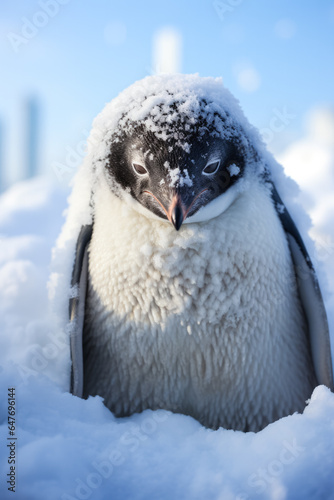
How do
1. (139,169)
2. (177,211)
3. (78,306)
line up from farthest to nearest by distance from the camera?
(78,306), (139,169), (177,211)

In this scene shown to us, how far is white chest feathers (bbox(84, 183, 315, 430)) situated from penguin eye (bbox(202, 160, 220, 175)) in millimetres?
128

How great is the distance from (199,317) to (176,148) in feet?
1.38

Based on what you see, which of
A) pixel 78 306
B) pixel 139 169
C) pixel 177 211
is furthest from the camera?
pixel 78 306

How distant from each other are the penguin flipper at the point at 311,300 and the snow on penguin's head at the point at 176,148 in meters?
0.20

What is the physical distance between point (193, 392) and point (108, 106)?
79 centimetres

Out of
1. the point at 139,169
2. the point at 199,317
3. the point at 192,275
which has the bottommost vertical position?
the point at 199,317

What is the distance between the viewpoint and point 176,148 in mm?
897

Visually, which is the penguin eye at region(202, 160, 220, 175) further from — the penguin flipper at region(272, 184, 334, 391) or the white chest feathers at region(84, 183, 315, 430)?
the penguin flipper at region(272, 184, 334, 391)

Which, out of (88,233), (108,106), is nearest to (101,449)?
(88,233)

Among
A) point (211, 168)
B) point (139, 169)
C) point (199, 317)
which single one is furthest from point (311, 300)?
point (139, 169)

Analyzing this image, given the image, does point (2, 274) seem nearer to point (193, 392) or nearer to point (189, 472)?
point (193, 392)

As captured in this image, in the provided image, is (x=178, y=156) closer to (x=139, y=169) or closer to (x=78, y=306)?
(x=139, y=169)

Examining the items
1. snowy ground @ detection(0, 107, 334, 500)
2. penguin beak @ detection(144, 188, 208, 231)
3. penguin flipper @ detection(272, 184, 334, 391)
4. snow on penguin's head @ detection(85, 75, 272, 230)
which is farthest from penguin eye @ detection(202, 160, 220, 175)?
snowy ground @ detection(0, 107, 334, 500)

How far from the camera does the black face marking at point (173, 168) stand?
890 mm
